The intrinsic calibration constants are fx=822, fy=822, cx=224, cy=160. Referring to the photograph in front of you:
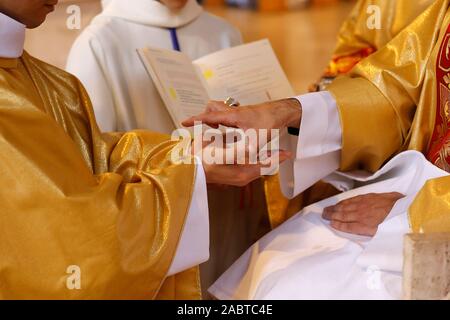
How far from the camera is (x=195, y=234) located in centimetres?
176

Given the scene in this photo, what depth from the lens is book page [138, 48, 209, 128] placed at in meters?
2.31

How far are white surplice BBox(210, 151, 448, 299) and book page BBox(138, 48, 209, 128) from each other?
484mm

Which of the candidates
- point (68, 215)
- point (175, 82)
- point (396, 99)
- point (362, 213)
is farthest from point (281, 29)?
point (68, 215)

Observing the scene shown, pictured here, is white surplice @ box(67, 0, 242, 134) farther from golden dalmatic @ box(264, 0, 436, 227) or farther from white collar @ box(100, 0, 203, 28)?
golden dalmatic @ box(264, 0, 436, 227)

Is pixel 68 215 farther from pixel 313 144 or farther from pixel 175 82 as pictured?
pixel 175 82

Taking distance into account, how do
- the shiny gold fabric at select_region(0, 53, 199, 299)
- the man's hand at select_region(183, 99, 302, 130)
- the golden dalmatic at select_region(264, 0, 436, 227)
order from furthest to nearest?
the golden dalmatic at select_region(264, 0, 436, 227)
the man's hand at select_region(183, 99, 302, 130)
the shiny gold fabric at select_region(0, 53, 199, 299)

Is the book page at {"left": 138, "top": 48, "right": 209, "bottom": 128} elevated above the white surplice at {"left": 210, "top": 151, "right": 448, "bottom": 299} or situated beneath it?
elevated above

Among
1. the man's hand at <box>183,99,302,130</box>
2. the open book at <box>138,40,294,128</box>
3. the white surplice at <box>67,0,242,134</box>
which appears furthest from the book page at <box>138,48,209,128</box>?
the man's hand at <box>183,99,302,130</box>

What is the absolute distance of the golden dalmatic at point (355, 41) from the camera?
2230mm

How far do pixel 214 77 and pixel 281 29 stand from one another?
5469 millimetres

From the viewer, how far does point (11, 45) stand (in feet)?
5.62

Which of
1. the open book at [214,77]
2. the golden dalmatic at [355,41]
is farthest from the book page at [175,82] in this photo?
the golden dalmatic at [355,41]

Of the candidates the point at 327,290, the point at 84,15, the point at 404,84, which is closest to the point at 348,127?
the point at 404,84

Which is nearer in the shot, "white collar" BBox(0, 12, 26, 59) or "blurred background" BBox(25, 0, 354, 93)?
"white collar" BBox(0, 12, 26, 59)
